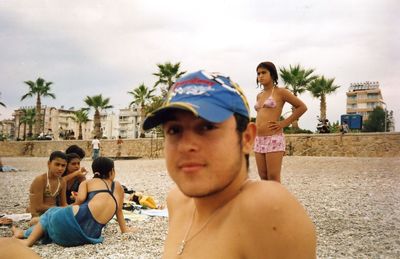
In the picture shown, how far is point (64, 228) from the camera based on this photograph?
13.6 feet

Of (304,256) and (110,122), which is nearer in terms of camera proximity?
(304,256)

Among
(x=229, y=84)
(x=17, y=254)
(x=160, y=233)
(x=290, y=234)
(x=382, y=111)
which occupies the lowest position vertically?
(x=160, y=233)

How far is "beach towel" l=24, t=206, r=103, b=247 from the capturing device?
4.15 metres

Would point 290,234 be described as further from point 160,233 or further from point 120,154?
point 120,154

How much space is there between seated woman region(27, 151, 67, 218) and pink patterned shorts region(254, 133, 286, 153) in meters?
2.76

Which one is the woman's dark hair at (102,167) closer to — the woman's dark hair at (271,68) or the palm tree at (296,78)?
the woman's dark hair at (271,68)

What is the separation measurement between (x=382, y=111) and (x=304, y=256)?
60972 millimetres

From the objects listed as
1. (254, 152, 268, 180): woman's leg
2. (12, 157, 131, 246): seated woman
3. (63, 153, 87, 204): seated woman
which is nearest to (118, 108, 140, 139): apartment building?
(63, 153, 87, 204): seated woman

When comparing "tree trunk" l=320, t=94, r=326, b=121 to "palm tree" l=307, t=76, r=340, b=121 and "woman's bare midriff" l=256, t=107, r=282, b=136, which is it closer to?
"palm tree" l=307, t=76, r=340, b=121

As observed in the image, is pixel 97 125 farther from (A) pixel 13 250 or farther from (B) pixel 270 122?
(A) pixel 13 250

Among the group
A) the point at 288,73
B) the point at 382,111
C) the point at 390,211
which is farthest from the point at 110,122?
the point at 390,211

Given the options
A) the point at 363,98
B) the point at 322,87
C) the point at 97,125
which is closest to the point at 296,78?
the point at 322,87

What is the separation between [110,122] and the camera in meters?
94.8

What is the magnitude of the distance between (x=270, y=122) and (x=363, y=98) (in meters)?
86.1
